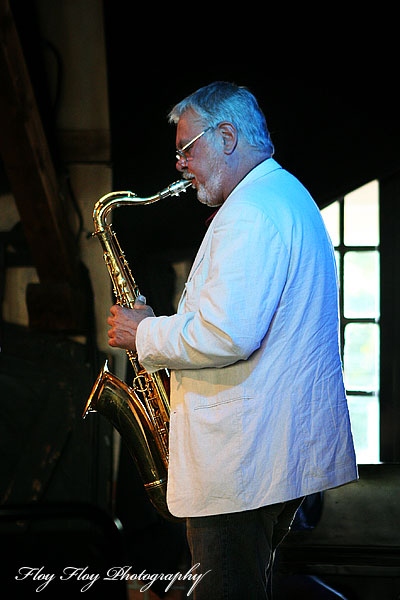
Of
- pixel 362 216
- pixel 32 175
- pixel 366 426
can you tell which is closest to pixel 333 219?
pixel 362 216

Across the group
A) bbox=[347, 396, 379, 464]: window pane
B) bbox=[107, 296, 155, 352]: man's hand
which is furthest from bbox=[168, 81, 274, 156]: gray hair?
bbox=[347, 396, 379, 464]: window pane

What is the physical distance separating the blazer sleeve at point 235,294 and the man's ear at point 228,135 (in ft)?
0.80

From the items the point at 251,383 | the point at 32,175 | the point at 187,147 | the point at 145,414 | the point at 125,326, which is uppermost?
the point at 32,175

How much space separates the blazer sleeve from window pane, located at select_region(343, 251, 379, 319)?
2014 millimetres

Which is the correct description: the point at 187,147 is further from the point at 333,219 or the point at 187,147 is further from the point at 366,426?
the point at 366,426

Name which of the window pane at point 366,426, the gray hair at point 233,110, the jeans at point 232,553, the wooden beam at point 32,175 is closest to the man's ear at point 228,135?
the gray hair at point 233,110

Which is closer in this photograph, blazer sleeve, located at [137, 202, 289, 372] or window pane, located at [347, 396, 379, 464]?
blazer sleeve, located at [137, 202, 289, 372]

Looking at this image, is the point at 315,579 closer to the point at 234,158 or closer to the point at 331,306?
the point at 331,306

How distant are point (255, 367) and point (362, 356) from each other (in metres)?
2.04

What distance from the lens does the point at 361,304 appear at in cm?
356

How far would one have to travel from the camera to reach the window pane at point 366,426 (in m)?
3.54

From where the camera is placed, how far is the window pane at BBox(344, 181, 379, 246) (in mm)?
3521

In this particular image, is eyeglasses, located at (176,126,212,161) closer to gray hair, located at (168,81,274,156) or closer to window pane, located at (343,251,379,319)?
gray hair, located at (168,81,274,156)

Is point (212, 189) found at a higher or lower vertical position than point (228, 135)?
lower
